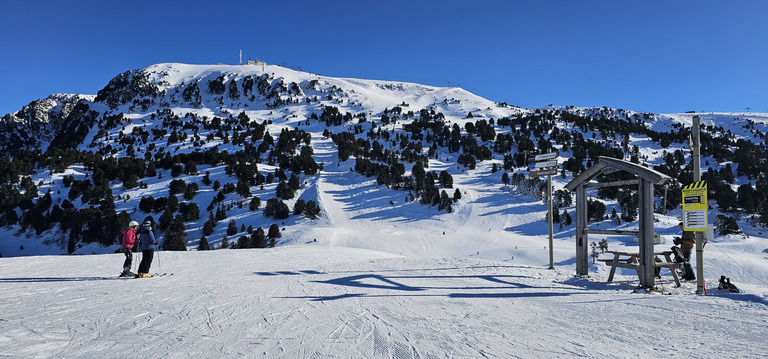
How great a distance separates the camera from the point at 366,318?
528cm

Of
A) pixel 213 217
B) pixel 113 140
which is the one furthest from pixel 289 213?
pixel 113 140

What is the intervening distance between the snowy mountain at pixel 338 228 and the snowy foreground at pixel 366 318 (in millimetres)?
42

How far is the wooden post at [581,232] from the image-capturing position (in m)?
9.38

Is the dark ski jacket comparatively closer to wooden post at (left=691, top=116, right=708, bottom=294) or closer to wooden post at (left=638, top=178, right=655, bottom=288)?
wooden post at (left=638, top=178, right=655, bottom=288)

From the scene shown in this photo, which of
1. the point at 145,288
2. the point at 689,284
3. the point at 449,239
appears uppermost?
the point at 145,288

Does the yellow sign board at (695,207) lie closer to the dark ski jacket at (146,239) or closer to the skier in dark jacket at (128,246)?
the dark ski jacket at (146,239)

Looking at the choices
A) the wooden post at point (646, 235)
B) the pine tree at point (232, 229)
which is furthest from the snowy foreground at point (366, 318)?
the pine tree at point (232, 229)

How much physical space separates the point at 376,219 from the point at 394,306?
30.3 meters

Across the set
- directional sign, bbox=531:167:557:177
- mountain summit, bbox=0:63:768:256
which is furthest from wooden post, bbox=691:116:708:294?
directional sign, bbox=531:167:557:177

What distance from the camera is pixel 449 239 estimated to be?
30.2 meters

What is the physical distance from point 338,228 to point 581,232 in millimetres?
24992

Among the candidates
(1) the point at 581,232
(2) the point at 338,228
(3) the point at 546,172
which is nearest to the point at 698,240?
(1) the point at 581,232

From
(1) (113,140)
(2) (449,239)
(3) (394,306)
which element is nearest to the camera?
(3) (394,306)

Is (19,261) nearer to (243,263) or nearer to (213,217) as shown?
(243,263)
